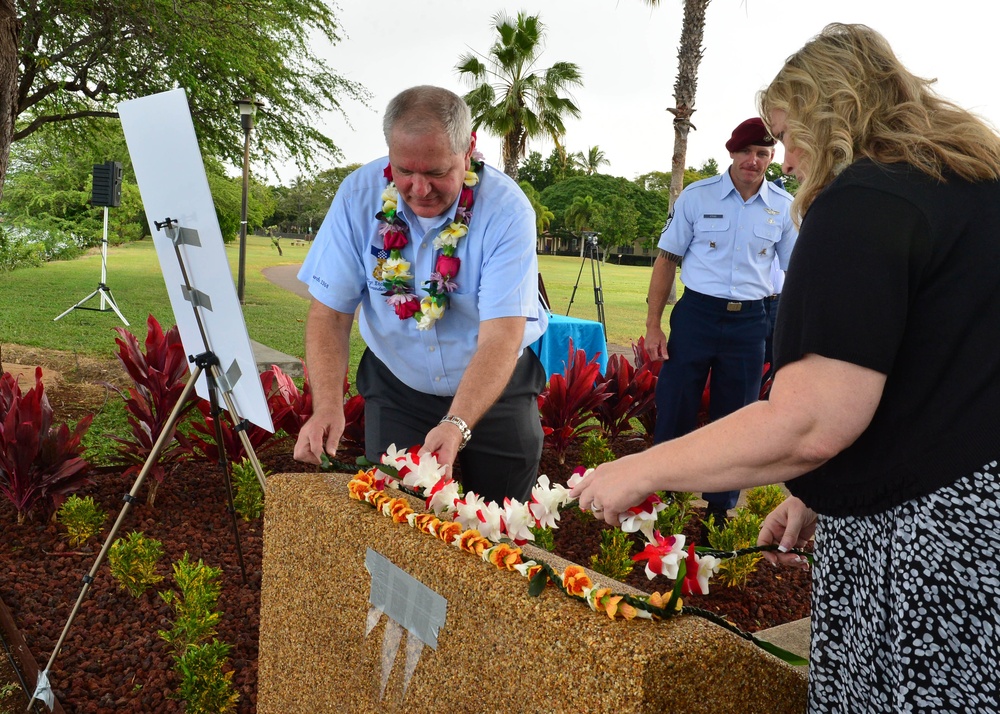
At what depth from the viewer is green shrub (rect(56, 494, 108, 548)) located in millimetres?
3467

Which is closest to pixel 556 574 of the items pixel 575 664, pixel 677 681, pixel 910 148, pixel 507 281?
pixel 575 664

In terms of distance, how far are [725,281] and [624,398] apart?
1.43 metres

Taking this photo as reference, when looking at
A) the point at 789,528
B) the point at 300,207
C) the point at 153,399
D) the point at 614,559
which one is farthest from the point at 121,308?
the point at 300,207

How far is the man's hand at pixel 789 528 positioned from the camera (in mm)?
1555

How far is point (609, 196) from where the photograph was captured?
7019cm

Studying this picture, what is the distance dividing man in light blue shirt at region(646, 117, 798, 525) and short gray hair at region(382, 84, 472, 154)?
2.43 m

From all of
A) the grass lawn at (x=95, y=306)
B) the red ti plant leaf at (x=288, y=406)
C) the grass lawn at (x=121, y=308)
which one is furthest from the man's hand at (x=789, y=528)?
the grass lawn at (x=95, y=306)

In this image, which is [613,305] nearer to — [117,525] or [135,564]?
[135,564]

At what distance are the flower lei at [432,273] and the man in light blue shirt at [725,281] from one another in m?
2.18

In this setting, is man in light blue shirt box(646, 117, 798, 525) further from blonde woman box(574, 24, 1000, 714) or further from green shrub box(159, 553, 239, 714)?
blonde woman box(574, 24, 1000, 714)

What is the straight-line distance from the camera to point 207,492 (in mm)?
4109

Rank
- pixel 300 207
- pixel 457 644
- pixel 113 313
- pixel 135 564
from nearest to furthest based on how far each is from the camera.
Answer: pixel 457 644 → pixel 135 564 → pixel 113 313 → pixel 300 207

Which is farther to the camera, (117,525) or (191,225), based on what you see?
(117,525)

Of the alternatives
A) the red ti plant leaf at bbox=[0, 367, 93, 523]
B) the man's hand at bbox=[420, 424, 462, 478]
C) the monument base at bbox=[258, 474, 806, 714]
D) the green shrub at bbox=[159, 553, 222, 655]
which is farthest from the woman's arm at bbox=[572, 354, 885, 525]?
the red ti plant leaf at bbox=[0, 367, 93, 523]
